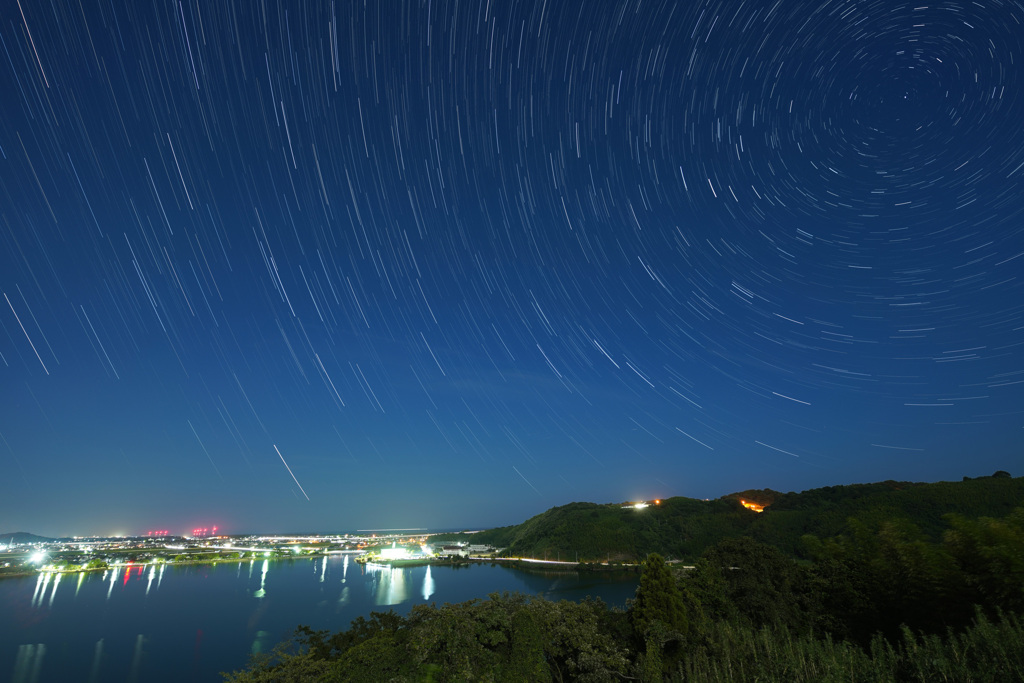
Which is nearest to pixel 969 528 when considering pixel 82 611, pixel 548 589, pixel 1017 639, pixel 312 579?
pixel 1017 639

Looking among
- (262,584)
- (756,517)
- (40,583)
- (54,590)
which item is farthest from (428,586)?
(756,517)

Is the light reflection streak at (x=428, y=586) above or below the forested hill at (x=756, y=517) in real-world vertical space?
below

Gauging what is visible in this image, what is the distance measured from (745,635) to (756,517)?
104338 mm

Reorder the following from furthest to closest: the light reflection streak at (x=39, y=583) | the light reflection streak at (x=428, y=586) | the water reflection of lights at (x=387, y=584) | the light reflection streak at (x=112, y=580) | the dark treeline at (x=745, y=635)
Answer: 1. the light reflection streak at (x=428, y=586)
2. the light reflection streak at (x=112, y=580)
3. the water reflection of lights at (x=387, y=584)
4. the light reflection streak at (x=39, y=583)
5. the dark treeline at (x=745, y=635)

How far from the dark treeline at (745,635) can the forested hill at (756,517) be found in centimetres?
4535

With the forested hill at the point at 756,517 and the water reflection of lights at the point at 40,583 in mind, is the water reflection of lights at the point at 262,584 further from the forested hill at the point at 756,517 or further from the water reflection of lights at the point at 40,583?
the forested hill at the point at 756,517

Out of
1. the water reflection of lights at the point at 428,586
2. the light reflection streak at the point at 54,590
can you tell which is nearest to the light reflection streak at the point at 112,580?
the light reflection streak at the point at 54,590

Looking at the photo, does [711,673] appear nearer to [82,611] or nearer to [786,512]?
[82,611]

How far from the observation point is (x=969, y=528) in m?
17.6

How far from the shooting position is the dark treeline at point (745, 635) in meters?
11.6

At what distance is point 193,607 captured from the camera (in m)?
59.2

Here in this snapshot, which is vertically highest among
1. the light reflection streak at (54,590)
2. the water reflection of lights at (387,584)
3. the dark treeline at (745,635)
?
the dark treeline at (745,635)

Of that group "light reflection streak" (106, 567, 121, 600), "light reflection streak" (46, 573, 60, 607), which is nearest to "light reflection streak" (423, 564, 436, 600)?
"light reflection streak" (106, 567, 121, 600)

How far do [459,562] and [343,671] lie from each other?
11513 cm
